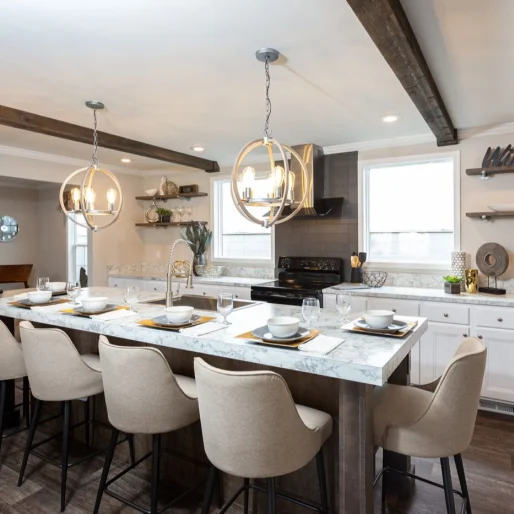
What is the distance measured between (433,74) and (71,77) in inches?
91.6

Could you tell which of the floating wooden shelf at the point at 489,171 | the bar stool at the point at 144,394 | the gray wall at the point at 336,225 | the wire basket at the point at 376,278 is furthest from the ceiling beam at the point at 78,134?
the floating wooden shelf at the point at 489,171

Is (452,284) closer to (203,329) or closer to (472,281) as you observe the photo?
(472,281)

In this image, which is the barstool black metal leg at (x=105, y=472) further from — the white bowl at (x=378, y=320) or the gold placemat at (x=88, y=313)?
the white bowl at (x=378, y=320)

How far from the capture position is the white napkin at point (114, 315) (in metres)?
2.30

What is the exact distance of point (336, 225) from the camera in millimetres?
4660

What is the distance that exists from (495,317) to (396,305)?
30.7 inches

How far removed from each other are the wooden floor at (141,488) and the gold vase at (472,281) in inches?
52.6

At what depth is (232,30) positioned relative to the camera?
2.05 metres

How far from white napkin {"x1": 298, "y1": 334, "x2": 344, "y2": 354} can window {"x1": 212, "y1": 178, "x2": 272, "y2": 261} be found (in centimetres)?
348

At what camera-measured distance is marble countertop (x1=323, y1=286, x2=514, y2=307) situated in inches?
130

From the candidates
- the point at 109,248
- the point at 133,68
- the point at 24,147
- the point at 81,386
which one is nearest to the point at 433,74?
the point at 133,68

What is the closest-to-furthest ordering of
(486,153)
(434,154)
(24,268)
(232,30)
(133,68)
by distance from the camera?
(232,30) < (133,68) < (486,153) < (434,154) < (24,268)

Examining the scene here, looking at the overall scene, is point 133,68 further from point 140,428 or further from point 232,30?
point 140,428

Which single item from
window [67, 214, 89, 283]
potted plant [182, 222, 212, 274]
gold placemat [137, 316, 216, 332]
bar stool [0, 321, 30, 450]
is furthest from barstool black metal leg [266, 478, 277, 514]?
window [67, 214, 89, 283]
